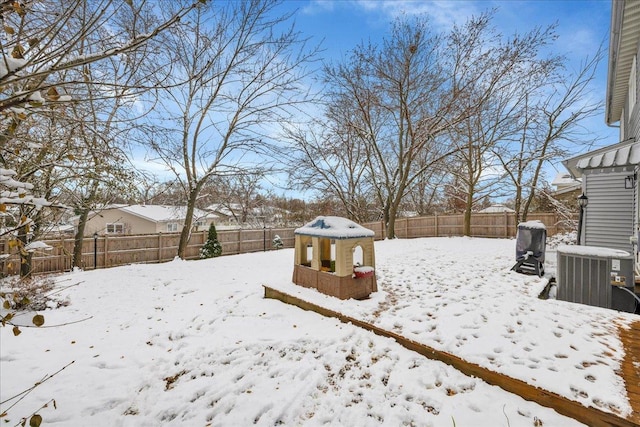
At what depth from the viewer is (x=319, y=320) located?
3891 mm

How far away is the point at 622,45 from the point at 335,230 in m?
6.69

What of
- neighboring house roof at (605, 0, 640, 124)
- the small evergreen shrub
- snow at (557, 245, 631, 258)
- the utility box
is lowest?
the small evergreen shrub

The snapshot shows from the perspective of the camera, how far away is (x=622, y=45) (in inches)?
215

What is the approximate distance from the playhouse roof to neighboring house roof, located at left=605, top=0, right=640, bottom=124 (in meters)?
5.16

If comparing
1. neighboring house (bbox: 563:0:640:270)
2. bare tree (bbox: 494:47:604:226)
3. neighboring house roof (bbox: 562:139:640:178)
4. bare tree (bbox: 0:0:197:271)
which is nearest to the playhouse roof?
bare tree (bbox: 0:0:197:271)

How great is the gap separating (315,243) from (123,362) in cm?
291

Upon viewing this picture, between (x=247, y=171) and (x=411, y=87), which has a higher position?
(x=411, y=87)

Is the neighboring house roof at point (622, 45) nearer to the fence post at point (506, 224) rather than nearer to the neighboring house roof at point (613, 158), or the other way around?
the neighboring house roof at point (613, 158)

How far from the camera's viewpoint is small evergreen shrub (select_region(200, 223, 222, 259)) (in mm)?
11969

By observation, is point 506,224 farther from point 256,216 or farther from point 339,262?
point 256,216

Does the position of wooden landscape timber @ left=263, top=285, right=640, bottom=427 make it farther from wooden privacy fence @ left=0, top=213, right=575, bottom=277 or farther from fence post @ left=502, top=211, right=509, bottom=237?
fence post @ left=502, top=211, right=509, bottom=237

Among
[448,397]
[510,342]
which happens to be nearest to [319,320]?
[448,397]

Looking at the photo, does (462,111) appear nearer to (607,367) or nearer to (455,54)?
(455,54)

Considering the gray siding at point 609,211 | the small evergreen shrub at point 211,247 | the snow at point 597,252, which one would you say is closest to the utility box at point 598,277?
the snow at point 597,252
